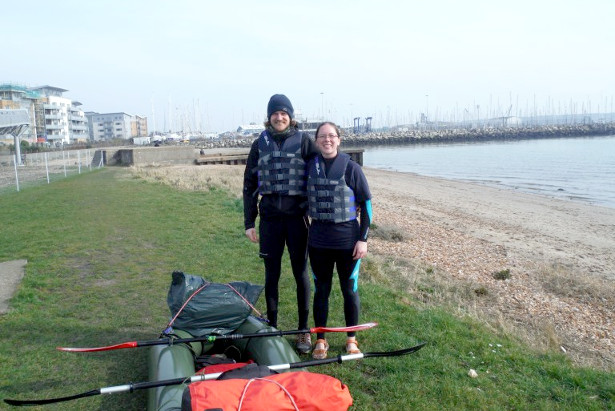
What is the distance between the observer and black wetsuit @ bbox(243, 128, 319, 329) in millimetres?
4547

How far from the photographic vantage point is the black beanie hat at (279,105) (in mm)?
4516

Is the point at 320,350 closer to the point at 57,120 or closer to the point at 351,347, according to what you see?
the point at 351,347

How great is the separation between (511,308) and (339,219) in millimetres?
4334

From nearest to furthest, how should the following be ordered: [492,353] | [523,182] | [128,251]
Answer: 1. [492,353]
2. [128,251]
3. [523,182]

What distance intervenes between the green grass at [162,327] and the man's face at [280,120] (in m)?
2.11

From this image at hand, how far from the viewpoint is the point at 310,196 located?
442cm

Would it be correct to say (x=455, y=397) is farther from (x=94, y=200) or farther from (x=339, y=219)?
(x=94, y=200)

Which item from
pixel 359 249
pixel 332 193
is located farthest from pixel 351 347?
pixel 332 193

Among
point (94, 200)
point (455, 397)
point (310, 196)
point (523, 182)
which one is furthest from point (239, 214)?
point (523, 182)

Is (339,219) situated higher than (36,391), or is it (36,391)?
→ (339,219)

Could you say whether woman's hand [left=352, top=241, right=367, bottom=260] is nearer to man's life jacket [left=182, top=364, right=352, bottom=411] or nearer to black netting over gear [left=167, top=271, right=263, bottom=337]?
black netting over gear [left=167, top=271, right=263, bottom=337]

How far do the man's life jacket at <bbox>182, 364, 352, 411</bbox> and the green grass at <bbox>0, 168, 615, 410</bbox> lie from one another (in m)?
0.75

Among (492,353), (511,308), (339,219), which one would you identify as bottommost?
(511,308)

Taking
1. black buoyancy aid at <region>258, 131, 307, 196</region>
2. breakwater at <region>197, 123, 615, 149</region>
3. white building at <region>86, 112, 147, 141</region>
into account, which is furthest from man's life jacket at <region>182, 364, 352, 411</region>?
white building at <region>86, 112, 147, 141</region>
